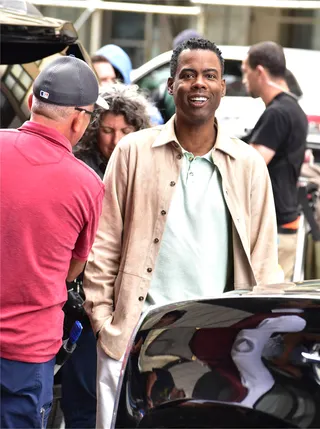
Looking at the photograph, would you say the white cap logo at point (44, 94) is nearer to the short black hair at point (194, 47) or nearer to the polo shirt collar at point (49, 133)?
the polo shirt collar at point (49, 133)

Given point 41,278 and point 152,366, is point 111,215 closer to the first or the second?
point 41,278

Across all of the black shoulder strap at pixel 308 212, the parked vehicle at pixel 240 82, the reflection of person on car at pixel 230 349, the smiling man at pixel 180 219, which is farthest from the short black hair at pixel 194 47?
the parked vehicle at pixel 240 82

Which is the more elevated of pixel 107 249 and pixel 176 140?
pixel 176 140

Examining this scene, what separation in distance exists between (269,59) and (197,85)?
363 cm

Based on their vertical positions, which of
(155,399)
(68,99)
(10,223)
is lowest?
(155,399)

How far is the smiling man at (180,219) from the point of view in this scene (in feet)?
16.5

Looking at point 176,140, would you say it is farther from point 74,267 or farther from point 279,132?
point 279,132

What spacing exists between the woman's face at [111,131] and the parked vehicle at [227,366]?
219cm

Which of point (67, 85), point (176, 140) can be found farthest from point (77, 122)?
point (176, 140)

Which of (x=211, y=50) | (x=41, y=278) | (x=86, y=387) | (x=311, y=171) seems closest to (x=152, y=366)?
(x=41, y=278)

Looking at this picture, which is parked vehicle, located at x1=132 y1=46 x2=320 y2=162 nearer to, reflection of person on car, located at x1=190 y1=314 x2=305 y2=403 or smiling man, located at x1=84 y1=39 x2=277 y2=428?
smiling man, located at x1=84 y1=39 x2=277 y2=428

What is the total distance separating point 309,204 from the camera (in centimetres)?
959

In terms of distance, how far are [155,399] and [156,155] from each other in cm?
153

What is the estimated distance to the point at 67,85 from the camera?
4.59 meters
